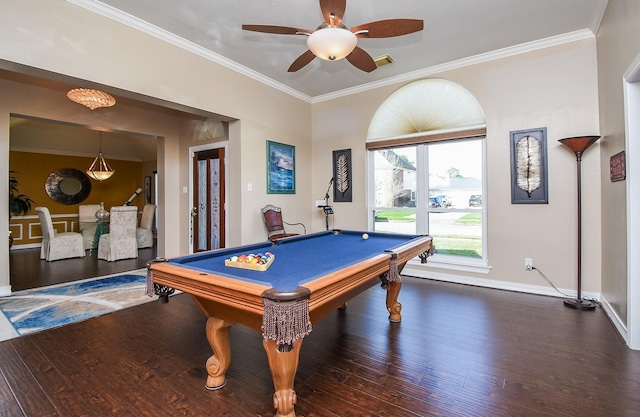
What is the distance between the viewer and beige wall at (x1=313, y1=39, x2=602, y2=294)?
3.28 metres

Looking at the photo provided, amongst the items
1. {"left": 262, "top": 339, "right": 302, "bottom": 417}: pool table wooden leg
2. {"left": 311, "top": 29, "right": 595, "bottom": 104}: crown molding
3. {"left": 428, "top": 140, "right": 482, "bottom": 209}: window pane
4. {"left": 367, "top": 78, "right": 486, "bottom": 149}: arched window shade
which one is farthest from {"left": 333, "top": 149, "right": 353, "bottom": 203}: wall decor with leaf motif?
{"left": 262, "top": 339, "right": 302, "bottom": 417}: pool table wooden leg

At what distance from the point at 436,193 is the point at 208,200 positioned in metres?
3.59

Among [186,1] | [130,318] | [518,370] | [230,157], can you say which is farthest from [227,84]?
[518,370]

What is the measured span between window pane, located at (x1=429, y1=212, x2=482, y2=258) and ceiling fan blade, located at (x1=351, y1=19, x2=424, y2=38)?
8.77ft

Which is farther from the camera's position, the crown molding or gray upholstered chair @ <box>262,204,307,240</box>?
gray upholstered chair @ <box>262,204,307,240</box>

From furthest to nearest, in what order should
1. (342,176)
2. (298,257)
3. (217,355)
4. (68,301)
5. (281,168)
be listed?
(342,176) → (281,168) → (68,301) → (298,257) → (217,355)

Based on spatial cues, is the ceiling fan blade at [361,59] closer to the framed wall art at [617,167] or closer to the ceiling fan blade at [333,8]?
the ceiling fan blade at [333,8]

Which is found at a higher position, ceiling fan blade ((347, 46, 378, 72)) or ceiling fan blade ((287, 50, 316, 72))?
ceiling fan blade ((287, 50, 316, 72))

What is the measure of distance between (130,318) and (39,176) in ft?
23.2

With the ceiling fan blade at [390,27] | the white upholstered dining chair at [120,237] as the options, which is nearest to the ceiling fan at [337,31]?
the ceiling fan blade at [390,27]

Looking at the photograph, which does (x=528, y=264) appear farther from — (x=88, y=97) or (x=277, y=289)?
(x=88, y=97)

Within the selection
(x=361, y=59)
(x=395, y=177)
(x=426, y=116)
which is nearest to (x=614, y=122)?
(x=426, y=116)

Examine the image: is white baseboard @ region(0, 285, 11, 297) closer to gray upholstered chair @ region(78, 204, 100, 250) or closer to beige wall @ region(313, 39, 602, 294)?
gray upholstered chair @ region(78, 204, 100, 250)

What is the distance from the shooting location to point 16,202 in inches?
271
